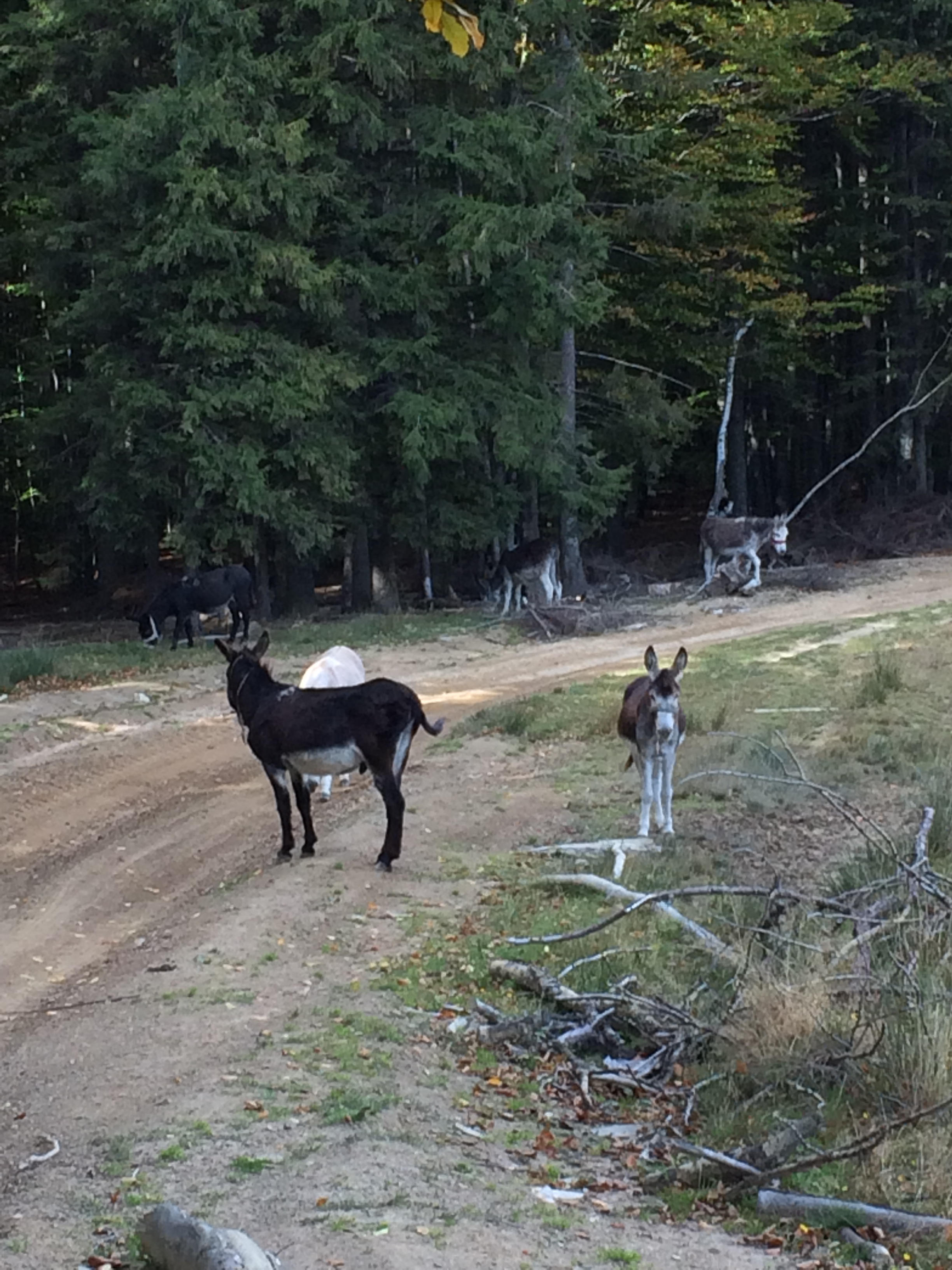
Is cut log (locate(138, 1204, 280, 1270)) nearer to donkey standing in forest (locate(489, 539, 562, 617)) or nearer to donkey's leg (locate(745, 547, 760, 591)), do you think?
donkey standing in forest (locate(489, 539, 562, 617))

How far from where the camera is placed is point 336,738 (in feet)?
37.2

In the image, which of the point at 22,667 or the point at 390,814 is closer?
the point at 390,814

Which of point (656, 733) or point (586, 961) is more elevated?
point (656, 733)

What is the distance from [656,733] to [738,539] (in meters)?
18.0

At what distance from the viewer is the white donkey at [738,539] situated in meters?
29.2

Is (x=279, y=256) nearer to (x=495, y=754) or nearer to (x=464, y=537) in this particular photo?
(x=464, y=537)

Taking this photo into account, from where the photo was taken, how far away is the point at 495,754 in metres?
15.9

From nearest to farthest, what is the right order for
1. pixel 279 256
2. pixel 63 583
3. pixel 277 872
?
1. pixel 277 872
2. pixel 279 256
3. pixel 63 583

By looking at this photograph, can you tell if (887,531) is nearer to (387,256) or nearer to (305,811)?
(387,256)

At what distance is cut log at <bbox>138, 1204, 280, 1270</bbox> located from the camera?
17.3 ft

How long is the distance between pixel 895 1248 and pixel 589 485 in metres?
22.6

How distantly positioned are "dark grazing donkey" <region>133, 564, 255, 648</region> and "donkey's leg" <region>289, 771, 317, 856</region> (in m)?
12.4

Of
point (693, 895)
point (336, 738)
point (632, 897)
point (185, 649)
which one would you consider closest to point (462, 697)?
point (185, 649)

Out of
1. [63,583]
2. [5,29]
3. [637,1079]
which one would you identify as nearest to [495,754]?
[637,1079]
